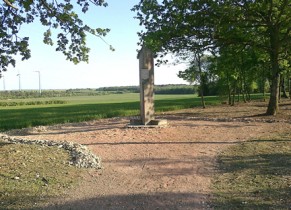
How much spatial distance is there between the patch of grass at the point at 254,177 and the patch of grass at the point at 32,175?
3026 millimetres

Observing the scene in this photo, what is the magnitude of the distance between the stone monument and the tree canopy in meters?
1.40

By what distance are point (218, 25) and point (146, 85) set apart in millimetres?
5522

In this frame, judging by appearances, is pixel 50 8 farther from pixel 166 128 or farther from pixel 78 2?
pixel 166 128

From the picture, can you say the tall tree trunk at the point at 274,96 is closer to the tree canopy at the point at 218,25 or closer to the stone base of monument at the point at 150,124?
the tree canopy at the point at 218,25

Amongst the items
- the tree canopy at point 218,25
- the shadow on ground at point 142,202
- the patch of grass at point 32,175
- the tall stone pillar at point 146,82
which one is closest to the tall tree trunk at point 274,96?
the tree canopy at point 218,25

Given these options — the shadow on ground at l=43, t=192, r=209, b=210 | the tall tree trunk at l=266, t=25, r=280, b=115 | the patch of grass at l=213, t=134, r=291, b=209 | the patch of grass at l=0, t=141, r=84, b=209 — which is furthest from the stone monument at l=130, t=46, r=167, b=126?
the shadow on ground at l=43, t=192, r=209, b=210

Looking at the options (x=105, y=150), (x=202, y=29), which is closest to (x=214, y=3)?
(x=202, y=29)

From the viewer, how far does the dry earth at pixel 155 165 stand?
5.96 meters

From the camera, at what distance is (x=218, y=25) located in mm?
17969

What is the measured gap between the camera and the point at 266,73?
115 ft

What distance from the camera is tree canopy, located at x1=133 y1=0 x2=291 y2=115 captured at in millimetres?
17469

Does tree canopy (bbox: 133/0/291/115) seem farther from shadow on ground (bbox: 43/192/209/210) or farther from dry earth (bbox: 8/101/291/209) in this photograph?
shadow on ground (bbox: 43/192/209/210)

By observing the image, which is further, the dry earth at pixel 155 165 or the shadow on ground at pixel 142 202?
the dry earth at pixel 155 165

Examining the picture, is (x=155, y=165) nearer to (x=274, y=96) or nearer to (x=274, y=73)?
(x=274, y=96)
